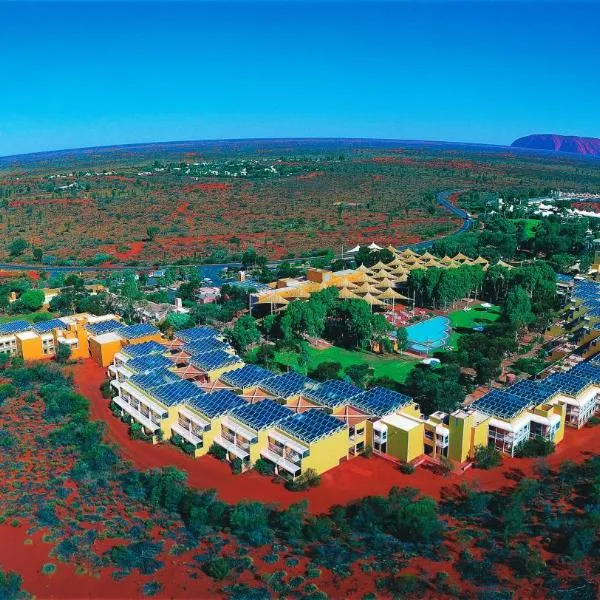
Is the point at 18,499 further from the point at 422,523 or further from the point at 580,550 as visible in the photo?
the point at 580,550

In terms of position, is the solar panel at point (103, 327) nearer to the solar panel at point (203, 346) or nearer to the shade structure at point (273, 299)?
the solar panel at point (203, 346)

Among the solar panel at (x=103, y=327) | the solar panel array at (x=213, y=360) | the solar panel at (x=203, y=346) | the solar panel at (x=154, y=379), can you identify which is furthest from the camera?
the solar panel at (x=103, y=327)

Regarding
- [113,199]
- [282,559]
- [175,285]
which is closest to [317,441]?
[282,559]

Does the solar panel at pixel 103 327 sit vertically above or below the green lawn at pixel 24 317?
above

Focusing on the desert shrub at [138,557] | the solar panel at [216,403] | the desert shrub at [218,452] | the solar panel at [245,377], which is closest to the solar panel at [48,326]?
the solar panel at [245,377]

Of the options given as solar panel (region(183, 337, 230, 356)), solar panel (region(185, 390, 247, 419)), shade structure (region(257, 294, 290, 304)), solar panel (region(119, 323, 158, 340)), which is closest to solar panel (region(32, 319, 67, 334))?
solar panel (region(119, 323, 158, 340))

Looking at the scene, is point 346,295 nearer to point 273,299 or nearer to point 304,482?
point 273,299
